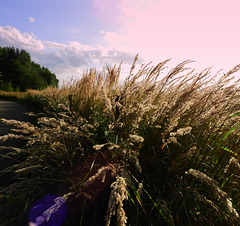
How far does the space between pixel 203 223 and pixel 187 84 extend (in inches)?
53.7

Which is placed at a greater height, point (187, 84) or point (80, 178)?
point (187, 84)

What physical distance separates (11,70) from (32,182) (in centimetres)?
3487

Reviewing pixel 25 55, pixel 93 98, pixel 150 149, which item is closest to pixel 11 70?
pixel 25 55

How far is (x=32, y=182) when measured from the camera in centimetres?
153

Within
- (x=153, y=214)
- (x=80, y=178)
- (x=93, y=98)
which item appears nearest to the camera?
(x=153, y=214)

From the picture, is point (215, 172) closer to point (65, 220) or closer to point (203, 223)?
point (203, 223)

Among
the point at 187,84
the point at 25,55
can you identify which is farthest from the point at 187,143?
the point at 25,55

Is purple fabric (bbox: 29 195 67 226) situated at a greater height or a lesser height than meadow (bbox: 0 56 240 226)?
lesser

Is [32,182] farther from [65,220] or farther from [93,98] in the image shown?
[93,98]

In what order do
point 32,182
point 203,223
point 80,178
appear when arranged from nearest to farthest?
point 203,223 < point 80,178 < point 32,182

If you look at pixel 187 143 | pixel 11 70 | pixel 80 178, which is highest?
pixel 187 143

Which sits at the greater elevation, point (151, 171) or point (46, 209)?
point (151, 171)

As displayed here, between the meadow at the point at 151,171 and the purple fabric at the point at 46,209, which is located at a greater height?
the meadow at the point at 151,171

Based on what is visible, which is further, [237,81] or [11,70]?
[11,70]
